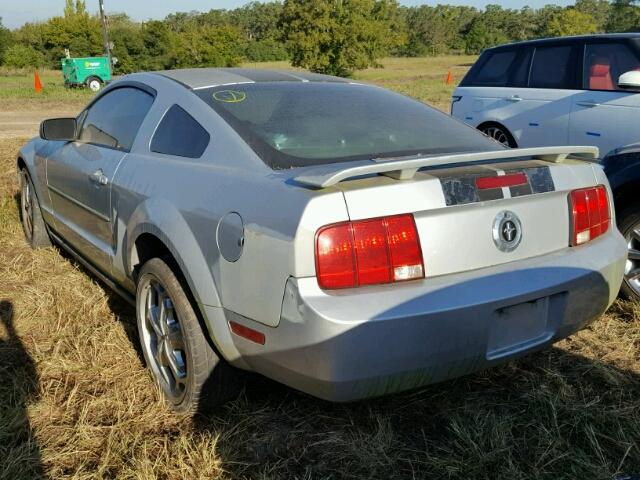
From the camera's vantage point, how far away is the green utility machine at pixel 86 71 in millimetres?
29766

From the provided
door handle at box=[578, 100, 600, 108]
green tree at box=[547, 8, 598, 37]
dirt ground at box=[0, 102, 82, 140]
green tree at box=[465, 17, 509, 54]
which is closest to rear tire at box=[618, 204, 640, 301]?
door handle at box=[578, 100, 600, 108]

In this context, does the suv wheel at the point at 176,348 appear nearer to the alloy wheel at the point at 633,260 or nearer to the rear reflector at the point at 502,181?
the rear reflector at the point at 502,181

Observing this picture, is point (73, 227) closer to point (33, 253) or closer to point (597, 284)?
point (33, 253)

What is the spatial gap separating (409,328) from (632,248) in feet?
8.06

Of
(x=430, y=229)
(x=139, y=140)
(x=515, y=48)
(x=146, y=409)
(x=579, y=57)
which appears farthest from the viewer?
(x=515, y=48)

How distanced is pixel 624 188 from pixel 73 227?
337 centimetres

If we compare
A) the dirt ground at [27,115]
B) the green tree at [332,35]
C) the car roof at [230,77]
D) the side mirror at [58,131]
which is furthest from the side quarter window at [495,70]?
the green tree at [332,35]

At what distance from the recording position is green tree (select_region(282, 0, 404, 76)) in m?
48.7

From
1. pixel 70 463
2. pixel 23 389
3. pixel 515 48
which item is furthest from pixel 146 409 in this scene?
pixel 515 48

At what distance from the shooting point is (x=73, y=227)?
389 cm

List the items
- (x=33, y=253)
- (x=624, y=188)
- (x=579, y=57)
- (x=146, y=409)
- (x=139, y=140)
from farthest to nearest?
(x=579, y=57) < (x=33, y=253) < (x=624, y=188) < (x=139, y=140) < (x=146, y=409)


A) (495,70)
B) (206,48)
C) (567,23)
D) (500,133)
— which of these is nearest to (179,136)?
(500,133)

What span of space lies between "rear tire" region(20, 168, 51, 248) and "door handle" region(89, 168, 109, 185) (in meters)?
1.59

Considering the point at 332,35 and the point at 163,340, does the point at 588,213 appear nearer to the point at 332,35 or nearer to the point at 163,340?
the point at 163,340
